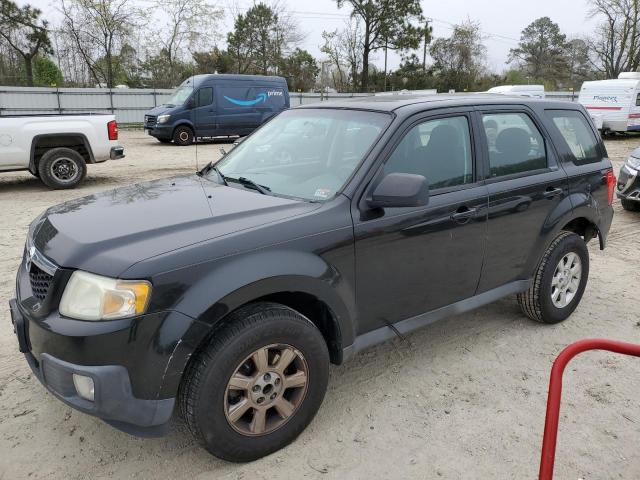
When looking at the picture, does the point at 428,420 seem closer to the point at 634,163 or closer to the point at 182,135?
the point at 634,163

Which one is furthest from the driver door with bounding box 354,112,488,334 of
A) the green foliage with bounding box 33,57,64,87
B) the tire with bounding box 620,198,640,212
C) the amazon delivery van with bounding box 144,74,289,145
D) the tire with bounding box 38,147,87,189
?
the green foliage with bounding box 33,57,64,87

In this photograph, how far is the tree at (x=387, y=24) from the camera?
39.1m

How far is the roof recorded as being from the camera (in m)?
3.41

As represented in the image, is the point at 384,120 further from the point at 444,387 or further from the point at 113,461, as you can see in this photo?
the point at 113,461

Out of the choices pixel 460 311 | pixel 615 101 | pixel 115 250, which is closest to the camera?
pixel 115 250

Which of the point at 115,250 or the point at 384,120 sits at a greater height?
the point at 384,120

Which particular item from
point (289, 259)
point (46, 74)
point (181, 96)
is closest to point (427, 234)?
point (289, 259)

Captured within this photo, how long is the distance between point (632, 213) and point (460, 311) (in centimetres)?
636

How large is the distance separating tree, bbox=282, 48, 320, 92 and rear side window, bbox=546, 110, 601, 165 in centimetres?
3772

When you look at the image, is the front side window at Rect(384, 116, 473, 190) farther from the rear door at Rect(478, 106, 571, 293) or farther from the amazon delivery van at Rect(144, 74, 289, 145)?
the amazon delivery van at Rect(144, 74, 289, 145)

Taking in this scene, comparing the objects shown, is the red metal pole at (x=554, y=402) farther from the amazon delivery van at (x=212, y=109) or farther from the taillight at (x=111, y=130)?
the amazon delivery van at (x=212, y=109)

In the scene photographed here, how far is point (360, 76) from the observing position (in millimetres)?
42906

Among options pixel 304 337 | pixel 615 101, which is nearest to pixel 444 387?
pixel 304 337

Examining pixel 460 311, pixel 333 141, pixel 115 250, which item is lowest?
pixel 460 311
